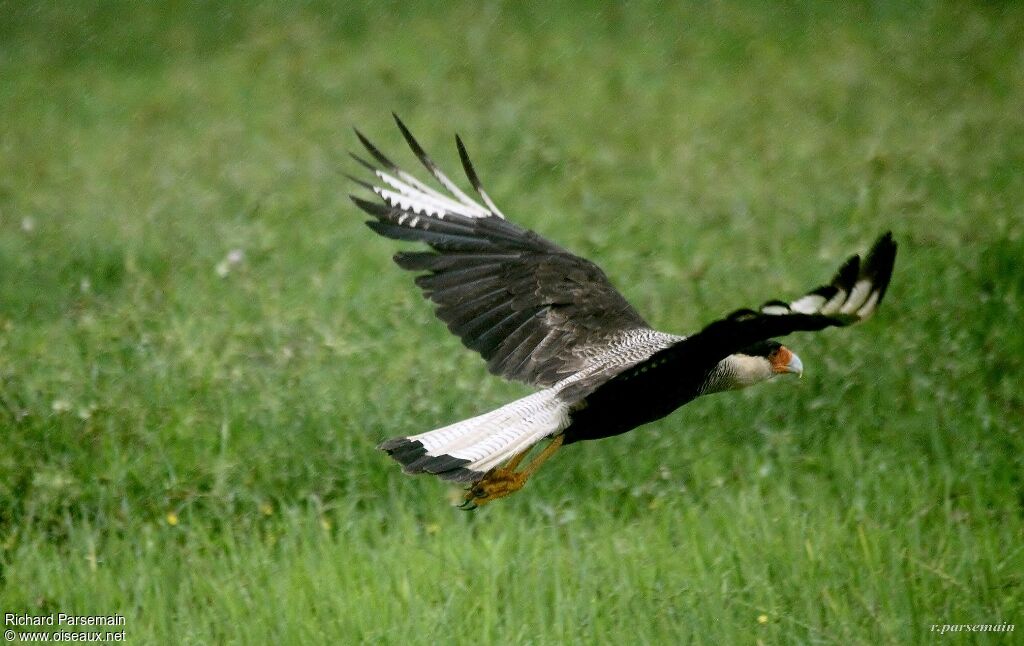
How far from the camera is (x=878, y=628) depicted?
3.88m

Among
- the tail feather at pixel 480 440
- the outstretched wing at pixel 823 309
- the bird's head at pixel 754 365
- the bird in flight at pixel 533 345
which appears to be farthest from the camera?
the bird's head at pixel 754 365

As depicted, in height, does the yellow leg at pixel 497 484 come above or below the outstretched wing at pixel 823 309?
below

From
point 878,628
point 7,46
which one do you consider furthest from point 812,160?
point 7,46

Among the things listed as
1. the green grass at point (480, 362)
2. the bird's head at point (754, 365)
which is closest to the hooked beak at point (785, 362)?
the bird's head at point (754, 365)

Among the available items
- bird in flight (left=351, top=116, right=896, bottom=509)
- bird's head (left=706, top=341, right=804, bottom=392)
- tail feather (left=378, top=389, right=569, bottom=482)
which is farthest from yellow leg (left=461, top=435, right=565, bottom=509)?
bird's head (left=706, top=341, right=804, bottom=392)

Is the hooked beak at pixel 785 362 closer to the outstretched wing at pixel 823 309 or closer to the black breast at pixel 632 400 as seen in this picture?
the black breast at pixel 632 400

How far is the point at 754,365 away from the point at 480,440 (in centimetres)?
116

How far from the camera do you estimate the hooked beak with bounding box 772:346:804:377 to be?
14.8 ft

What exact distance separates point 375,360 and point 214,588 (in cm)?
173

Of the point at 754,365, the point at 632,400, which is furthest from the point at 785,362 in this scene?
the point at 632,400

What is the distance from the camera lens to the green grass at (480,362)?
420 centimetres

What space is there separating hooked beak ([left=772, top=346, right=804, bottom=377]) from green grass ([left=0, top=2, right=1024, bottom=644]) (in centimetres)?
53

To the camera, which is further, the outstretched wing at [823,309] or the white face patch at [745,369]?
the white face patch at [745,369]

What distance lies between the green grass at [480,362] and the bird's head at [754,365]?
0.49 metres
